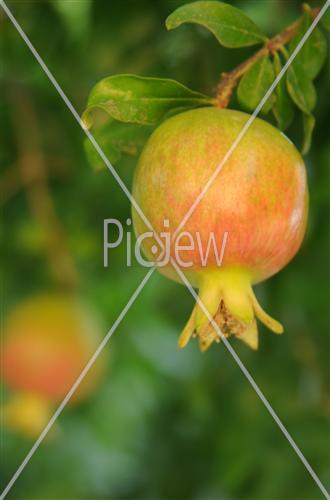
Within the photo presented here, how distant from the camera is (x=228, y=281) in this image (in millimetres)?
693

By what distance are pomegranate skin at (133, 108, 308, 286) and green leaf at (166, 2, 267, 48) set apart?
87mm

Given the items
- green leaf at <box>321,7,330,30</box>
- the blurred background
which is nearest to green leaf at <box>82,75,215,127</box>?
green leaf at <box>321,7,330,30</box>

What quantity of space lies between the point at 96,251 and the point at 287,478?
528 millimetres

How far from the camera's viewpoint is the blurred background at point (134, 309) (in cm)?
116

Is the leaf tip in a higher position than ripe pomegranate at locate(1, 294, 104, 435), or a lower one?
higher

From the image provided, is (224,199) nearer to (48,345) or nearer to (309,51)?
(309,51)

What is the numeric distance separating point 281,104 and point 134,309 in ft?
2.37

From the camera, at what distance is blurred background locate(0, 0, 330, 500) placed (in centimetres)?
116

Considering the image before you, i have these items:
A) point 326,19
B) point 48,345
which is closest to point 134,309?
point 48,345

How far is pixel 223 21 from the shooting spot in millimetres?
730

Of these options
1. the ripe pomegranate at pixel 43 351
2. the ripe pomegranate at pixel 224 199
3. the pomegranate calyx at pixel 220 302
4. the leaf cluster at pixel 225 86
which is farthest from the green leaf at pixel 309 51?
the ripe pomegranate at pixel 43 351

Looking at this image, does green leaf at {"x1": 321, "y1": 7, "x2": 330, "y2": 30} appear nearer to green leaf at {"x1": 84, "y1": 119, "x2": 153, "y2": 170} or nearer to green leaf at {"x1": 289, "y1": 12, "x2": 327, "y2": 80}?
green leaf at {"x1": 289, "y1": 12, "x2": 327, "y2": 80}

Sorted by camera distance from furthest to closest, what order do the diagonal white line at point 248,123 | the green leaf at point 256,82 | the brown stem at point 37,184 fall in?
the brown stem at point 37,184 → the green leaf at point 256,82 → the diagonal white line at point 248,123

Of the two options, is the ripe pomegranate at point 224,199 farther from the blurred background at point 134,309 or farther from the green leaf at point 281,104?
the blurred background at point 134,309
